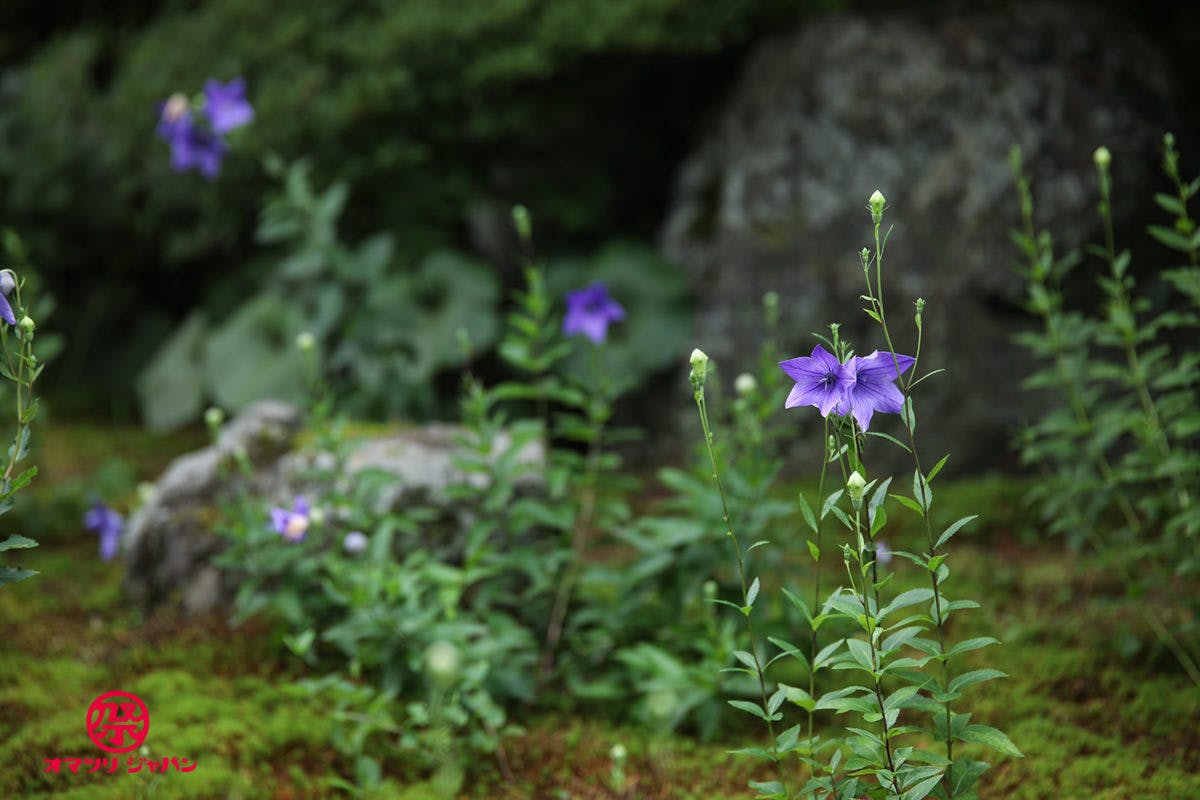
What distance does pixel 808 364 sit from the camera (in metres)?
1.61

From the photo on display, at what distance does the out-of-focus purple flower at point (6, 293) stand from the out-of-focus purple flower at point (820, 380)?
130cm

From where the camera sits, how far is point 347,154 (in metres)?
4.66

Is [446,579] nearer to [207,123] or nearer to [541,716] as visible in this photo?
[541,716]

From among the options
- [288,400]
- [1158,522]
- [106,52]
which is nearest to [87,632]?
[288,400]

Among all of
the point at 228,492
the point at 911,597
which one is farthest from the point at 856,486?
the point at 228,492

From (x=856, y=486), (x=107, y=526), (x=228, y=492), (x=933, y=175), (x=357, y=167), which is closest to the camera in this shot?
(x=856, y=486)

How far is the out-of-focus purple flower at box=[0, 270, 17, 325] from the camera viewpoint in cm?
173

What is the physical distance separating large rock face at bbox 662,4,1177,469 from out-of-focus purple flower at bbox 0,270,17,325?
9.77 feet

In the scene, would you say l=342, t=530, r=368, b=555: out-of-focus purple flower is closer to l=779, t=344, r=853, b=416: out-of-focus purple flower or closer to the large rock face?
l=779, t=344, r=853, b=416: out-of-focus purple flower

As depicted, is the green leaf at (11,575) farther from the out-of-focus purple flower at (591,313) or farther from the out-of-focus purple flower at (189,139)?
the out-of-focus purple flower at (189,139)

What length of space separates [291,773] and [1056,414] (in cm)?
225

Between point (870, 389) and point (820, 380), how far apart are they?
0.08m

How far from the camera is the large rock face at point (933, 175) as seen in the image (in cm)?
397

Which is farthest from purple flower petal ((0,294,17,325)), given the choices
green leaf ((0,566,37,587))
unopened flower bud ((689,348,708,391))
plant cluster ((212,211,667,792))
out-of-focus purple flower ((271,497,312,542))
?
unopened flower bud ((689,348,708,391))
